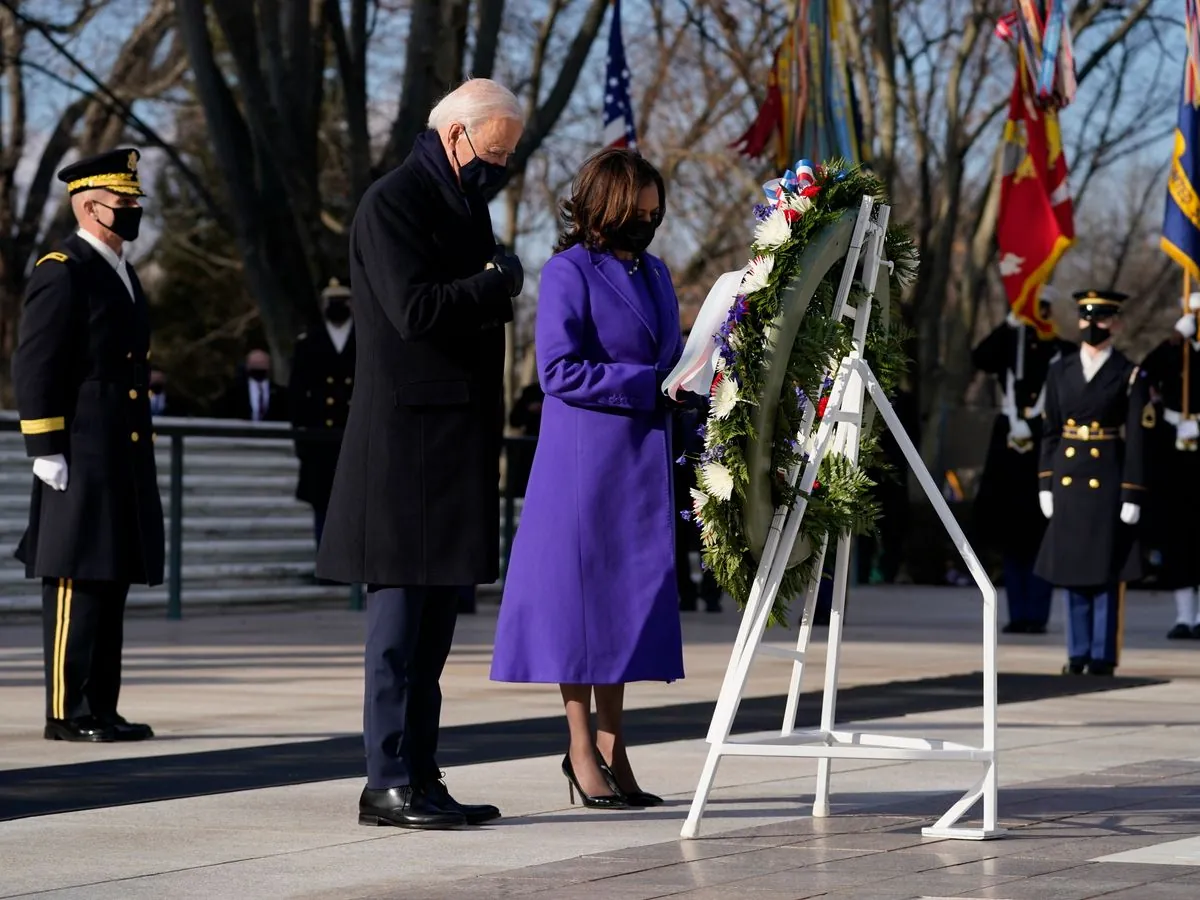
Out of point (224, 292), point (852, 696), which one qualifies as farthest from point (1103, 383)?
point (224, 292)

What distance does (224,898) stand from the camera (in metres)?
5.27

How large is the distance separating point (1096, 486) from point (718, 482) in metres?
6.50

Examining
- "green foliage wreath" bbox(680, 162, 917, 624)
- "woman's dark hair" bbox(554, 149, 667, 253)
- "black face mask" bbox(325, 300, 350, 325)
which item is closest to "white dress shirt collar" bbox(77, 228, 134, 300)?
"woman's dark hair" bbox(554, 149, 667, 253)

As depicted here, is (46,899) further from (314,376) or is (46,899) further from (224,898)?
(314,376)

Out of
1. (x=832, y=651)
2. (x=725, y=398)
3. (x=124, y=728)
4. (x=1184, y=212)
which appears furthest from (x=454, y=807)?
(x=1184, y=212)

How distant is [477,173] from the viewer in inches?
254

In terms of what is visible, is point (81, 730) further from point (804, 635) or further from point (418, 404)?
point (804, 635)

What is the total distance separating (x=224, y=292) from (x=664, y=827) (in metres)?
32.8

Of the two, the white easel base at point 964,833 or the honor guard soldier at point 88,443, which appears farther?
the honor guard soldier at point 88,443

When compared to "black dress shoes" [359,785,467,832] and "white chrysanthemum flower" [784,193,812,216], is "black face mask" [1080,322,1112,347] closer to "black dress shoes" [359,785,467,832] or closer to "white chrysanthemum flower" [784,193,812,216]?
"white chrysanthemum flower" [784,193,812,216]

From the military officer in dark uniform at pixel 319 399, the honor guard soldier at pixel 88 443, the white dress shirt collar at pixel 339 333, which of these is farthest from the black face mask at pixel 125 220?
the white dress shirt collar at pixel 339 333

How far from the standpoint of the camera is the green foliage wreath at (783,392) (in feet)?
20.3

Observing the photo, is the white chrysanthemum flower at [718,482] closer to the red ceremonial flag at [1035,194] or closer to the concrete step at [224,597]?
the concrete step at [224,597]

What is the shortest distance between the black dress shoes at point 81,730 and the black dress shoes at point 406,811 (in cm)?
228
